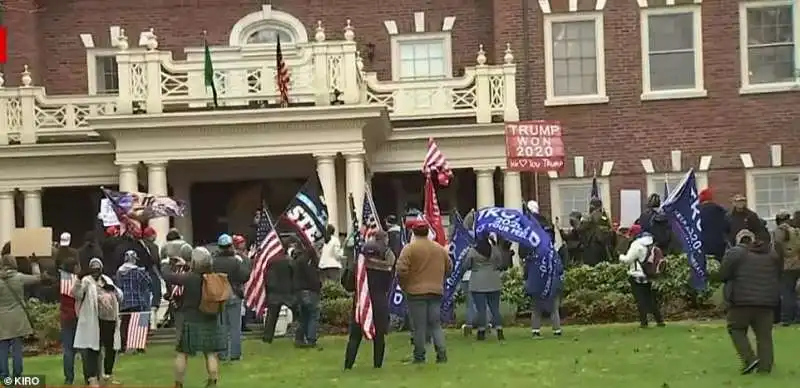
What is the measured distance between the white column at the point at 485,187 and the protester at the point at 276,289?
864 centimetres

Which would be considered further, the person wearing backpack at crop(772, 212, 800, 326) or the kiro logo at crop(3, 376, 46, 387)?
the person wearing backpack at crop(772, 212, 800, 326)

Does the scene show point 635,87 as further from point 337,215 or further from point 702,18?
point 337,215

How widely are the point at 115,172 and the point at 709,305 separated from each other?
1223 centimetres

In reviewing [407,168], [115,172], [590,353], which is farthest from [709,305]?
[115,172]

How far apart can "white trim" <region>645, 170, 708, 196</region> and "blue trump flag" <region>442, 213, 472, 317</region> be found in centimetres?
942

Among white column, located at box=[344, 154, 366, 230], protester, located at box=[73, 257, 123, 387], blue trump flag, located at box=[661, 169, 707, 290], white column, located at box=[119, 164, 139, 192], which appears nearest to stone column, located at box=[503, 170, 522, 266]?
white column, located at box=[344, 154, 366, 230]

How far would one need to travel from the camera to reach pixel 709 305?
24906 millimetres

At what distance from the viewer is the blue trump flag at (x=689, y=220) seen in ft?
76.9

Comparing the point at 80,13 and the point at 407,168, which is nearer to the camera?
the point at 407,168

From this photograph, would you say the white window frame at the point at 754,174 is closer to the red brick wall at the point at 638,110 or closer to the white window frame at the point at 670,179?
the red brick wall at the point at 638,110

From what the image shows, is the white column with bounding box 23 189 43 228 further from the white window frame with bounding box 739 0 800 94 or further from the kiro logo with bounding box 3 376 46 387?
the kiro logo with bounding box 3 376 46 387

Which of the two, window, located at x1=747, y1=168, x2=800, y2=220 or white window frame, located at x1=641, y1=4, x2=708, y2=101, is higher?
white window frame, located at x1=641, y1=4, x2=708, y2=101

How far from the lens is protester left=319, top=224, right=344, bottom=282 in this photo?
25.5 meters

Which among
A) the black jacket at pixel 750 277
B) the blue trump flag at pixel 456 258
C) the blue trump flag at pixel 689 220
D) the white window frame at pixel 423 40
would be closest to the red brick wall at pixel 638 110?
A: the white window frame at pixel 423 40
